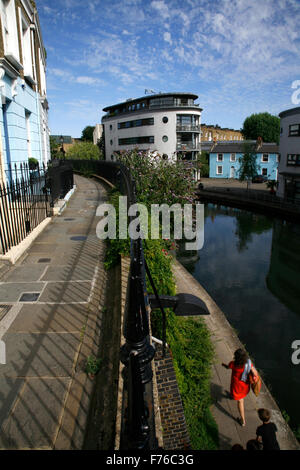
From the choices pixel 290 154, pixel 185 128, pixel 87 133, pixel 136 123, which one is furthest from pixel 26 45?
pixel 87 133

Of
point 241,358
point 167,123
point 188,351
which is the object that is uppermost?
point 167,123

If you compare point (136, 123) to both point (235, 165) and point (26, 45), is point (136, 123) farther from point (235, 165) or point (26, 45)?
point (26, 45)

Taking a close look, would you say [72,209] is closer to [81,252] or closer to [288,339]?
[81,252]

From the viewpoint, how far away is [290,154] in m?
30.4

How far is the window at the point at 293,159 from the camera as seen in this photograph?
29406 millimetres

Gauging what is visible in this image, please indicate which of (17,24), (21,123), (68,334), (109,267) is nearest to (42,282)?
(109,267)

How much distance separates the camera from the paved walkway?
3.08 meters

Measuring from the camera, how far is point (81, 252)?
326 inches

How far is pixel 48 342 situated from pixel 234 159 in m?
57.9

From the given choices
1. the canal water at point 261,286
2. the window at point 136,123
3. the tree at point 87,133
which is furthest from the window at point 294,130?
the tree at point 87,133

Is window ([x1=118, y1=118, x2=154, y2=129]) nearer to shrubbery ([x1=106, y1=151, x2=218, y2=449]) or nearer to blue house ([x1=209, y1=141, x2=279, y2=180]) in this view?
blue house ([x1=209, y1=141, x2=279, y2=180])

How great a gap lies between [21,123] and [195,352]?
11.8 meters

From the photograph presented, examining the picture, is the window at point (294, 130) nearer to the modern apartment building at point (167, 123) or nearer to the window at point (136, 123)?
the modern apartment building at point (167, 123)
